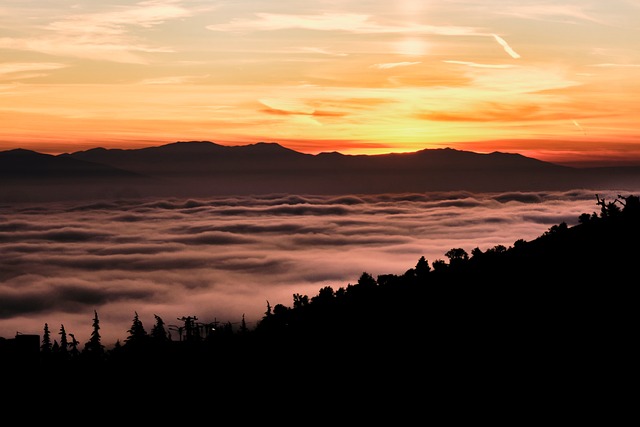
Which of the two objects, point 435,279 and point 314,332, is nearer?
point 314,332

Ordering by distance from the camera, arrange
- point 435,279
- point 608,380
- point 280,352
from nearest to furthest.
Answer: point 608,380
point 280,352
point 435,279

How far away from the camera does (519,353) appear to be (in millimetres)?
76438

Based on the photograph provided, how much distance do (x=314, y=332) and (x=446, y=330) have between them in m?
28.7

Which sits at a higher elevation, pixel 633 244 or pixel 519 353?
pixel 633 244

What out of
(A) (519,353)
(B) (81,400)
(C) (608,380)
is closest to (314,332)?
(B) (81,400)

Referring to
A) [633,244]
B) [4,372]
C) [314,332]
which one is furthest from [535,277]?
[4,372]

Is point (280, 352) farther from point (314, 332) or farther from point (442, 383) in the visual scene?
point (442, 383)

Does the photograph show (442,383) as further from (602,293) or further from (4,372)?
(4,372)

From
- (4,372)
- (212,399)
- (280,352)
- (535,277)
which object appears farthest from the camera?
(535,277)

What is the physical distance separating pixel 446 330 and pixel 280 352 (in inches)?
842

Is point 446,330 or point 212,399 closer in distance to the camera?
point 212,399

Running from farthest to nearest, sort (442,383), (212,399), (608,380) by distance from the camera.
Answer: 1. (212,399)
2. (442,383)
3. (608,380)

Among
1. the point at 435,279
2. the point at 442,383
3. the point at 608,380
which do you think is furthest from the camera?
the point at 435,279

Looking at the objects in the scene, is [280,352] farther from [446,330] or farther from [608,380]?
[608,380]
